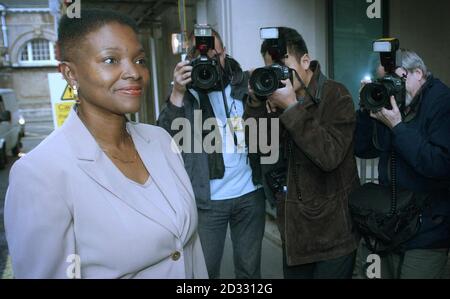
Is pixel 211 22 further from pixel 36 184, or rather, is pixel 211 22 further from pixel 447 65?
pixel 36 184

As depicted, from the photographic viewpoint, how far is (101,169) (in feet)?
4.33

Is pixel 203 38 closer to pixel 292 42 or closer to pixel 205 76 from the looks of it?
pixel 205 76

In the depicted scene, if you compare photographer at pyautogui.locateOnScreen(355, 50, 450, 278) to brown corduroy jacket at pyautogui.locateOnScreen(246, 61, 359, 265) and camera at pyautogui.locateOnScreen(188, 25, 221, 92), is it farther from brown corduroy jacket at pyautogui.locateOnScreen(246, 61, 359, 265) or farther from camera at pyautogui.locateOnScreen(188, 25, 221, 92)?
camera at pyautogui.locateOnScreen(188, 25, 221, 92)

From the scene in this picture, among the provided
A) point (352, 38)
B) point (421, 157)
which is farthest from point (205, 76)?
point (352, 38)

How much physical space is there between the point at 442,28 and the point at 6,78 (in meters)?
26.8

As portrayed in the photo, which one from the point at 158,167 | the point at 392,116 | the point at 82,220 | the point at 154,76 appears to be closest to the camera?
the point at 82,220

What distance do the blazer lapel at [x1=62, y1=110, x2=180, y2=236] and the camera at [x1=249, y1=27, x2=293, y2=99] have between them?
0.95 metres

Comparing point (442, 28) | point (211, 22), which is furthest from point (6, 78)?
point (442, 28)

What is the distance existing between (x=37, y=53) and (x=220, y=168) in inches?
1121

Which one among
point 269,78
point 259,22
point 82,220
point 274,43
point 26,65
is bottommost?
point 82,220

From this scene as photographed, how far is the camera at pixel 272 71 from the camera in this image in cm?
202

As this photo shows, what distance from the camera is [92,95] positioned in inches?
53.4

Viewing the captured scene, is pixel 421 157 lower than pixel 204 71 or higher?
lower

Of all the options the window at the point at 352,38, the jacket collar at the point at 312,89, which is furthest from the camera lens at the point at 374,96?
the window at the point at 352,38
